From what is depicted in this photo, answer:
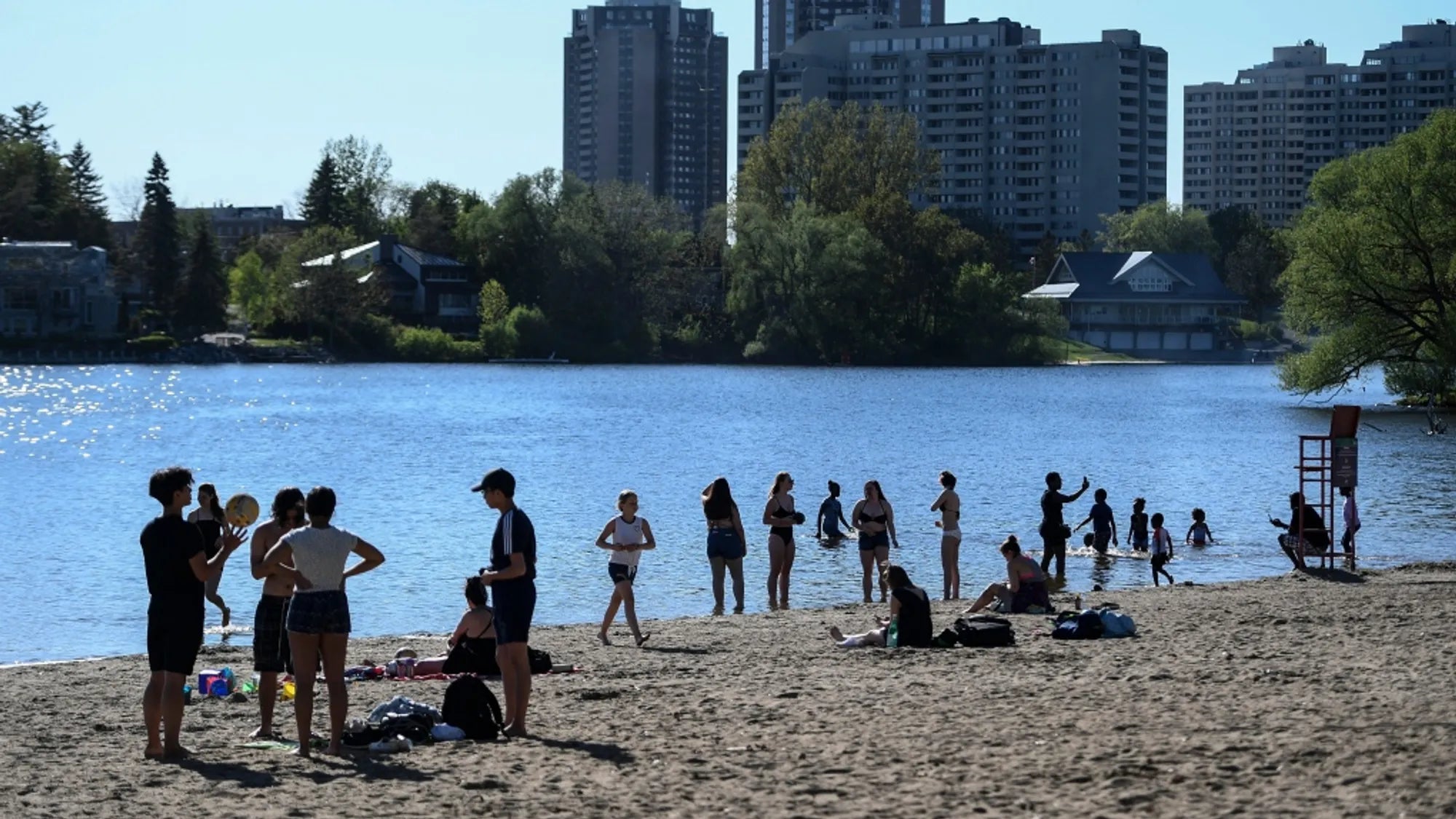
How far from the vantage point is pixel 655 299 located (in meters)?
120

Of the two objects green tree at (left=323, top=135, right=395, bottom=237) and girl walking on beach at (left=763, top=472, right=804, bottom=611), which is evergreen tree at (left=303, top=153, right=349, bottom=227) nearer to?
green tree at (left=323, top=135, right=395, bottom=237)

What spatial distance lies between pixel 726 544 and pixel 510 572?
9214 mm

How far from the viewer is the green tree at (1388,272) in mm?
63438

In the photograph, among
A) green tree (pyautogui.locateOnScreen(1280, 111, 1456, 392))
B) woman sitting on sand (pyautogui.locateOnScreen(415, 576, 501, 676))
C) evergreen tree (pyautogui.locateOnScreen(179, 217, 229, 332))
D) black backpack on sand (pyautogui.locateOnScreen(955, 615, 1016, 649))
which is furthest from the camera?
evergreen tree (pyautogui.locateOnScreen(179, 217, 229, 332))

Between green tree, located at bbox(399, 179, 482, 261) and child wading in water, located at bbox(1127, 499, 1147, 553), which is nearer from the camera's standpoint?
child wading in water, located at bbox(1127, 499, 1147, 553)

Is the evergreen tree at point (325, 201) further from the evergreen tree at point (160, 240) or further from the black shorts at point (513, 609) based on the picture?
the black shorts at point (513, 609)

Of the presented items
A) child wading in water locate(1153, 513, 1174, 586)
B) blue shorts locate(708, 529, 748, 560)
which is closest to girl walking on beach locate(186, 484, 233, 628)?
blue shorts locate(708, 529, 748, 560)

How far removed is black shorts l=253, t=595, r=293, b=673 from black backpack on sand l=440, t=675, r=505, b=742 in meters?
1.11

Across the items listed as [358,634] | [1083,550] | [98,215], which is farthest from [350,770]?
[98,215]

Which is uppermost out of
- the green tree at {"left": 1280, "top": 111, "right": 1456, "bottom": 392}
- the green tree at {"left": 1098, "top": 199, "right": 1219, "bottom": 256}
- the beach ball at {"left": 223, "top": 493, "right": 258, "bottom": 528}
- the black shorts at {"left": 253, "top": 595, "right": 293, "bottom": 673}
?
the green tree at {"left": 1098, "top": 199, "right": 1219, "bottom": 256}

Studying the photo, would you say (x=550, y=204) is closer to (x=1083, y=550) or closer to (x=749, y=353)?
(x=749, y=353)

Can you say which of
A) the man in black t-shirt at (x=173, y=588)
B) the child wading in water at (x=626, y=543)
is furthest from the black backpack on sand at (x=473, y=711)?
the child wading in water at (x=626, y=543)

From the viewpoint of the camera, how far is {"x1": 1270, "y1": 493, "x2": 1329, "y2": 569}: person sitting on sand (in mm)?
24125

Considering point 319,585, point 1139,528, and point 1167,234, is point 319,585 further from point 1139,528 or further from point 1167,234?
point 1167,234
